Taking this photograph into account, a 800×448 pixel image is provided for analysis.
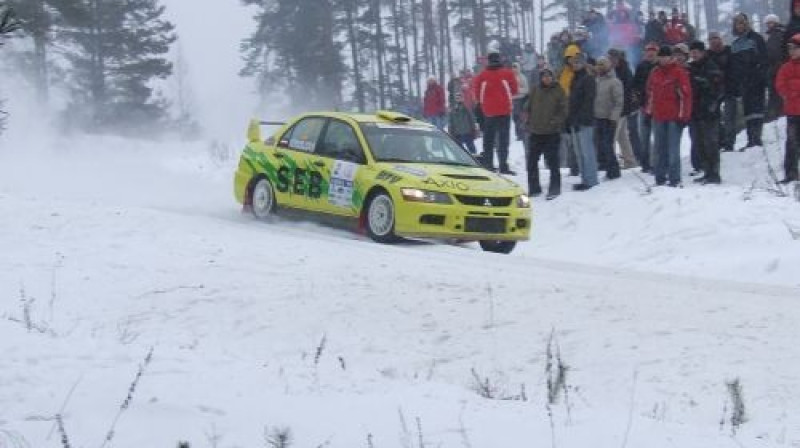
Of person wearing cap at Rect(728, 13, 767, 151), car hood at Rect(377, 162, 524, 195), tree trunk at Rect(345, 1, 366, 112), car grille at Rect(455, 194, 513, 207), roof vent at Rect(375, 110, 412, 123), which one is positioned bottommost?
car grille at Rect(455, 194, 513, 207)

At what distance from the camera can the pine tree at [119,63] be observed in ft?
A: 128

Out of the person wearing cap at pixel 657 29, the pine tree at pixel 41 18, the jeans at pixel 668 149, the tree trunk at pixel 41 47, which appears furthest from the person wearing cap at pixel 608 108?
the tree trunk at pixel 41 47

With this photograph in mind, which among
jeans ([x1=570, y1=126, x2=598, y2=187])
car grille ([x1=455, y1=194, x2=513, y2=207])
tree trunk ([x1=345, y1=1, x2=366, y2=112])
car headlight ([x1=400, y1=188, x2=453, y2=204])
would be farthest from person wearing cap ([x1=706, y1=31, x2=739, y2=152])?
tree trunk ([x1=345, y1=1, x2=366, y2=112])

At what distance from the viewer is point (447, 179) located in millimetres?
10969

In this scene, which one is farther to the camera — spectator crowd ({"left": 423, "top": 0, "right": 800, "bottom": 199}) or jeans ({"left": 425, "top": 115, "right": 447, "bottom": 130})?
jeans ({"left": 425, "top": 115, "right": 447, "bottom": 130})

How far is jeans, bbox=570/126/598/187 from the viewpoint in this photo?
14133 millimetres

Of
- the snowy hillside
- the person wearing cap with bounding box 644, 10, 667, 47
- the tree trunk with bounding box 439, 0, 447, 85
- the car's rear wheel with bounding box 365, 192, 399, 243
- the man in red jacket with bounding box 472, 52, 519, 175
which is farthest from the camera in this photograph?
the tree trunk with bounding box 439, 0, 447, 85

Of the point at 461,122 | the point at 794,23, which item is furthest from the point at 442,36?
the point at 794,23

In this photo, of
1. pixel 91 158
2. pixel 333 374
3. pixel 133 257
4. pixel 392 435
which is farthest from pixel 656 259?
pixel 91 158

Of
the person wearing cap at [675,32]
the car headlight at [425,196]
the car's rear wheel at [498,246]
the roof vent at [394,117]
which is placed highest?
the person wearing cap at [675,32]

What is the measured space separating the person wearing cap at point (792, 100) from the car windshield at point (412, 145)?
407 cm

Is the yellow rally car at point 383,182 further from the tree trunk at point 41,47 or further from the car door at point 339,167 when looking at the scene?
the tree trunk at point 41,47

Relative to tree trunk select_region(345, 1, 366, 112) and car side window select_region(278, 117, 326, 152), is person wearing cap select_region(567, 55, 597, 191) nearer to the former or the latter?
car side window select_region(278, 117, 326, 152)

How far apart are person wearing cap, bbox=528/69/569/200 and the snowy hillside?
31.7 inches
